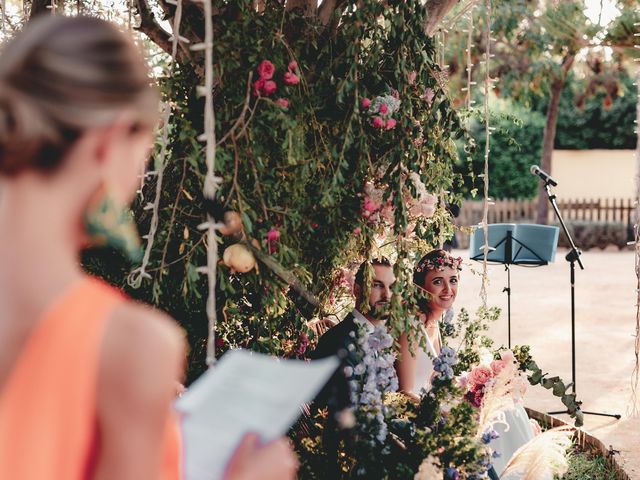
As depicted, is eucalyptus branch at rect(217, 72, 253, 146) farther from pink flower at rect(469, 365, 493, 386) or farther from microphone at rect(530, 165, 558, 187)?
microphone at rect(530, 165, 558, 187)

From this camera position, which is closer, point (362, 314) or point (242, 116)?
point (242, 116)

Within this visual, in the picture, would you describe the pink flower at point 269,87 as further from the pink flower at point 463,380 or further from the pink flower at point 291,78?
the pink flower at point 463,380

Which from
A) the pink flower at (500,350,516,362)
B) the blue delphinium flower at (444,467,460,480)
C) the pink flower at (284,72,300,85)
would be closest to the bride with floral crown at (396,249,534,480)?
the pink flower at (500,350,516,362)

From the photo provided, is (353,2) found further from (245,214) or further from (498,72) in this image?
(498,72)

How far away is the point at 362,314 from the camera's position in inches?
138

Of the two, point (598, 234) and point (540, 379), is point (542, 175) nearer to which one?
point (540, 379)

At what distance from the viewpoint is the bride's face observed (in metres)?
3.88

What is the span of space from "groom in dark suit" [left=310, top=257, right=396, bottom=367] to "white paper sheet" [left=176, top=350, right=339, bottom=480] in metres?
2.02

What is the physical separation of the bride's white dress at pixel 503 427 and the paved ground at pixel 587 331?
1.04 metres

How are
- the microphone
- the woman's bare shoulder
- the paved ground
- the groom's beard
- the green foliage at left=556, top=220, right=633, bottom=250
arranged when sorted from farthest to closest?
the green foliage at left=556, top=220, right=633, bottom=250
the paved ground
the microphone
the groom's beard
the woman's bare shoulder

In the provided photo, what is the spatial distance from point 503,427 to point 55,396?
341cm

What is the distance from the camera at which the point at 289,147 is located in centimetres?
285

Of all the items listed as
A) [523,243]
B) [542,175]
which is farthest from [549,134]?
[542,175]

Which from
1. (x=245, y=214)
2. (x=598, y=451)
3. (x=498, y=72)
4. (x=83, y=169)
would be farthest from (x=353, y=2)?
(x=498, y=72)
